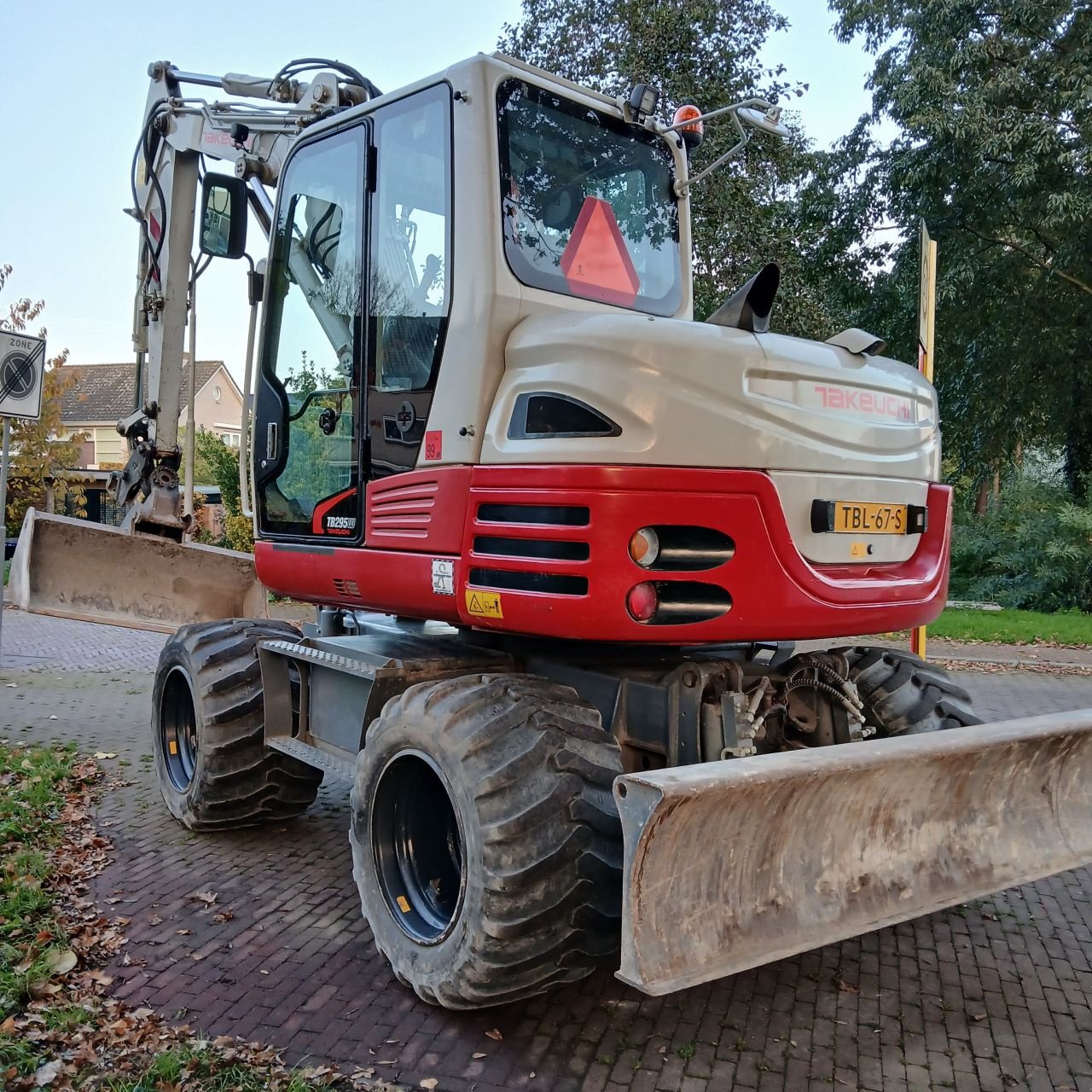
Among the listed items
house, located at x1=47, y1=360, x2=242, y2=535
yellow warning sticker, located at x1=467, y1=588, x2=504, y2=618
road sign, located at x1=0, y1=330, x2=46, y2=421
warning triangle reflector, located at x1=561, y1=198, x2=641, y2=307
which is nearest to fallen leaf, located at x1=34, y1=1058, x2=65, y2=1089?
yellow warning sticker, located at x1=467, y1=588, x2=504, y2=618

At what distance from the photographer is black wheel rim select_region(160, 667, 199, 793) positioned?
5.75m

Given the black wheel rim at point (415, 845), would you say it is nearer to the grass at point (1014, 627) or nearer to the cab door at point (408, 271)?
the cab door at point (408, 271)

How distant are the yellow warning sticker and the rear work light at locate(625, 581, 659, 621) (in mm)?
490

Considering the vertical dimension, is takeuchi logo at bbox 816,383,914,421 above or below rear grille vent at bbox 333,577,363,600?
above

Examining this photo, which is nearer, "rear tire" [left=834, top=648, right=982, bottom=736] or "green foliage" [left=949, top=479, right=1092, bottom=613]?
"rear tire" [left=834, top=648, right=982, bottom=736]

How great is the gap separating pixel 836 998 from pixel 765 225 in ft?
40.4

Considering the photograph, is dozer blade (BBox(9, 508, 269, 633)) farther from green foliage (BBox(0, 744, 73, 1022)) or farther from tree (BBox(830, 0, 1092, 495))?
tree (BBox(830, 0, 1092, 495))

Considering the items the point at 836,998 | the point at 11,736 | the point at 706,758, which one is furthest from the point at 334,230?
the point at 11,736

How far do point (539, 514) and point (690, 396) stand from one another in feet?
2.07

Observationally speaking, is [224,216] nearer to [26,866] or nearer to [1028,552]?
[26,866]

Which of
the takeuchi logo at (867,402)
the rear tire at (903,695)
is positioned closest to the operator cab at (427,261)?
the takeuchi logo at (867,402)

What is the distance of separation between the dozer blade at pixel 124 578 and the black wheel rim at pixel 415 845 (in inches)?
117

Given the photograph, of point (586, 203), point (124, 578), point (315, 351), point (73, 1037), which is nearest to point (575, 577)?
point (586, 203)

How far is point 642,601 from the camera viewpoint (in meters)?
3.40
